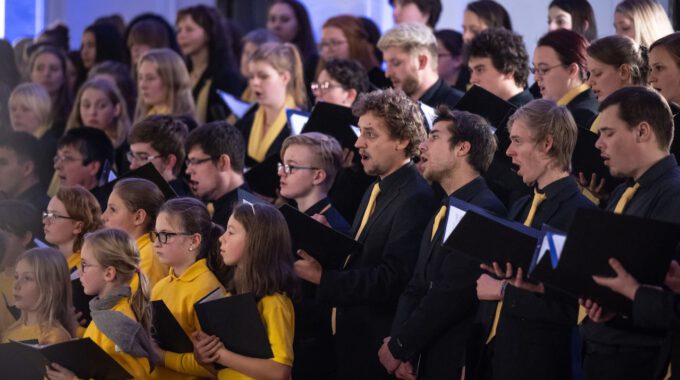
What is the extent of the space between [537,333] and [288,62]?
9.61 ft

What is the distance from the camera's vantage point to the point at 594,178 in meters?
4.51

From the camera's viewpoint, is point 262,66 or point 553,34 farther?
point 262,66

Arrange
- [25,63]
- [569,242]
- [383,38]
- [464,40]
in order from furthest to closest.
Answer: [25,63]
[464,40]
[383,38]
[569,242]

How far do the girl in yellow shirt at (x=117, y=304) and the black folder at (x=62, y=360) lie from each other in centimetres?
6

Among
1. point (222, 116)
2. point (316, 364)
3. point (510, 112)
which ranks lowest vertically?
point (316, 364)

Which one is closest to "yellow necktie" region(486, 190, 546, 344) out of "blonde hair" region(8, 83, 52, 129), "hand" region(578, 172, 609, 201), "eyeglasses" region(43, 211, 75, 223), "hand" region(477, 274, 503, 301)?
"hand" region(477, 274, 503, 301)

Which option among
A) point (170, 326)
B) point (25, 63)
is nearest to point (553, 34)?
point (170, 326)

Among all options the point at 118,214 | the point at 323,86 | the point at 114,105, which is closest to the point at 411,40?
the point at 323,86

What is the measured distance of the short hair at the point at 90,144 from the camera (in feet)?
21.0

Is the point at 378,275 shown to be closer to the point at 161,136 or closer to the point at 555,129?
the point at 555,129

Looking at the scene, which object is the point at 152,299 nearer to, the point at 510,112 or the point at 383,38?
the point at 510,112

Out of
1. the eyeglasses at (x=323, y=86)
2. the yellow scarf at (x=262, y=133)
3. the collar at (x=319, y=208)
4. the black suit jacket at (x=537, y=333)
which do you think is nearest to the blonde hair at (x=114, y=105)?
the yellow scarf at (x=262, y=133)

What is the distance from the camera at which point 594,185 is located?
453 centimetres

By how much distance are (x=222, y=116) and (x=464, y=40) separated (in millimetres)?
1428
